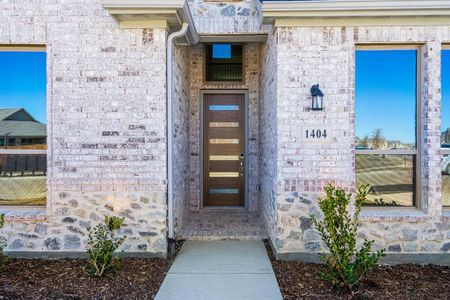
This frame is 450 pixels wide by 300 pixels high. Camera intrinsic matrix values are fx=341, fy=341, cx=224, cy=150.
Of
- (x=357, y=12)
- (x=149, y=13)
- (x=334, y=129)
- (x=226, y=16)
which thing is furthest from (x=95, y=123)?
(x=357, y=12)

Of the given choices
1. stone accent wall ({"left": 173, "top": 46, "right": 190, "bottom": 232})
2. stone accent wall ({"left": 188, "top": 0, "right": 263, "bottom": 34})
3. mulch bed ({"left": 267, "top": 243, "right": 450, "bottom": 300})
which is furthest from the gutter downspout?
mulch bed ({"left": 267, "top": 243, "right": 450, "bottom": 300})

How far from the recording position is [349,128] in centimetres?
435

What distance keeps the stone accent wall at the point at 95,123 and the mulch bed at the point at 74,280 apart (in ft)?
0.76

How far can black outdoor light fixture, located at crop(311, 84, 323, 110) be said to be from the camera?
4207mm

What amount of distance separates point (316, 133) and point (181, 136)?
2.30 m

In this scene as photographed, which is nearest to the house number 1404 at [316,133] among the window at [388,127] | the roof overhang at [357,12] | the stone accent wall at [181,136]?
the window at [388,127]

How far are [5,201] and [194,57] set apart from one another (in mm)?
3932

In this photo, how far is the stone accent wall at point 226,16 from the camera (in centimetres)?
516

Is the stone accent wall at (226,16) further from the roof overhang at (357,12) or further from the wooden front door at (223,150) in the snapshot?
the wooden front door at (223,150)

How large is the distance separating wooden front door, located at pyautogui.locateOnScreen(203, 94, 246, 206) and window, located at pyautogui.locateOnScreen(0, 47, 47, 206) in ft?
9.66

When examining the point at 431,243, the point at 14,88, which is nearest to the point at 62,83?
the point at 14,88

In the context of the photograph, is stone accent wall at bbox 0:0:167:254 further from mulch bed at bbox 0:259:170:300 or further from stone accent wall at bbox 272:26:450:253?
stone accent wall at bbox 272:26:450:253

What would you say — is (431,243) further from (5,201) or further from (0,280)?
(5,201)

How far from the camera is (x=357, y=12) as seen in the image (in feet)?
13.6
